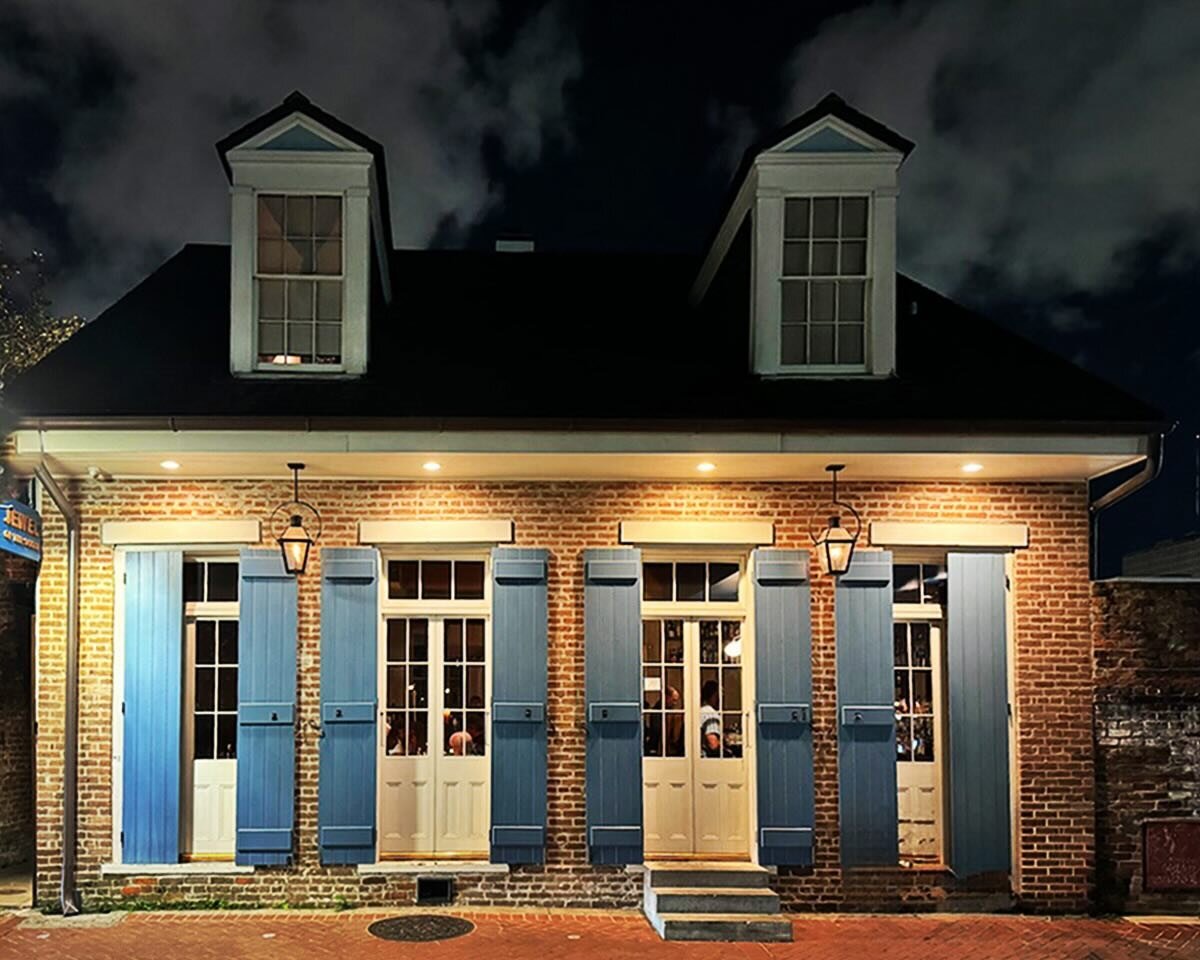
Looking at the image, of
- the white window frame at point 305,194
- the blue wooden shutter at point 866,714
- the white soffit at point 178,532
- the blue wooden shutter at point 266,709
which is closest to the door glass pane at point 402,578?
the blue wooden shutter at point 266,709

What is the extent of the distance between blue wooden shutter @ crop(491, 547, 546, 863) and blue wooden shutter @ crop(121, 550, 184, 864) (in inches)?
104

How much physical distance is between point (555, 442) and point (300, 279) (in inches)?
114

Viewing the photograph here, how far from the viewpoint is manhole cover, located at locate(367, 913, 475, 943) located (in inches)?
358

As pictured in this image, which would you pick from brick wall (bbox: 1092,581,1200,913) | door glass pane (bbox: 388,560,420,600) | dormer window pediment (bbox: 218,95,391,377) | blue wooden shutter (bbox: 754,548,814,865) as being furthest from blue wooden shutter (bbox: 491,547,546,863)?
brick wall (bbox: 1092,581,1200,913)

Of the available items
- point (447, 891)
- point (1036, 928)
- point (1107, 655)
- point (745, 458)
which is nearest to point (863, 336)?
point (745, 458)

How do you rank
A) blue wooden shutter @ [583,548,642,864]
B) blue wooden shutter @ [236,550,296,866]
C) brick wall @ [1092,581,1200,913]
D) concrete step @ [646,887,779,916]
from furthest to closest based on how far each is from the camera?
1. brick wall @ [1092,581,1200,913]
2. blue wooden shutter @ [583,548,642,864]
3. blue wooden shutter @ [236,550,296,866]
4. concrete step @ [646,887,779,916]

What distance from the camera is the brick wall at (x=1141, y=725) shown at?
32.9ft

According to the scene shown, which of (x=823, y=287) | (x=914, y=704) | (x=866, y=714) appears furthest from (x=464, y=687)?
(x=823, y=287)

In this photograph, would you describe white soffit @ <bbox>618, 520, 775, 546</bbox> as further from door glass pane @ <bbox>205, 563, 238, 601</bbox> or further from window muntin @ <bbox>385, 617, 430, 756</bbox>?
door glass pane @ <bbox>205, 563, 238, 601</bbox>

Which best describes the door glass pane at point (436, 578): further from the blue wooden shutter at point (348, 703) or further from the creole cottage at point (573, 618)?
the blue wooden shutter at point (348, 703)

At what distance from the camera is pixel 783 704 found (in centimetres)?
1000

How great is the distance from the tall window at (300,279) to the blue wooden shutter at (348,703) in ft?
6.01

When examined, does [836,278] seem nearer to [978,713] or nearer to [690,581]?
[690,581]

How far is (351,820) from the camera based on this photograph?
985cm
